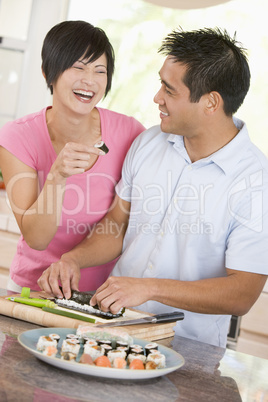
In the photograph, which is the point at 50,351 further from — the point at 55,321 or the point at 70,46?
the point at 70,46

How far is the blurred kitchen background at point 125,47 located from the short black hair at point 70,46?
1390mm

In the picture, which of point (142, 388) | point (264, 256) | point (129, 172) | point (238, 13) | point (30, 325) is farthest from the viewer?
point (238, 13)

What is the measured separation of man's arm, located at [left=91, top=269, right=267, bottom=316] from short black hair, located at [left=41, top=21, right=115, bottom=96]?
785 mm

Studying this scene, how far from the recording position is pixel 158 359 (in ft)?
3.65

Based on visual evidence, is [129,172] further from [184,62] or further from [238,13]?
[238,13]

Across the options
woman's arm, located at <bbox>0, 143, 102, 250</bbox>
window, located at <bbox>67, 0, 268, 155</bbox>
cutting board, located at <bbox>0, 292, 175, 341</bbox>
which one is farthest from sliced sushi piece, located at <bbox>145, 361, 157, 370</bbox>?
window, located at <bbox>67, 0, 268, 155</bbox>

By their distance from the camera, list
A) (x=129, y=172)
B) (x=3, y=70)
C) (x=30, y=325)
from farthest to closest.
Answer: (x=3, y=70)
(x=129, y=172)
(x=30, y=325)

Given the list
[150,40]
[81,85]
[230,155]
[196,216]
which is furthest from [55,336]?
[150,40]

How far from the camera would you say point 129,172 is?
1.95m

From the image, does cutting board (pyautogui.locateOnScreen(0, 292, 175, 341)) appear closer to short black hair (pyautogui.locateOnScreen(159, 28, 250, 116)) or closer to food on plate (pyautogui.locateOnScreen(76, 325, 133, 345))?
food on plate (pyautogui.locateOnScreen(76, 325, 133, 345))

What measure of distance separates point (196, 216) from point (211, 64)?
47 cm

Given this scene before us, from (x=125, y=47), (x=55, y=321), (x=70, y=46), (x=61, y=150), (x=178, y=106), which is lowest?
(x=55, y=321)

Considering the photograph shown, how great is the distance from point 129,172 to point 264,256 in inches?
21.6

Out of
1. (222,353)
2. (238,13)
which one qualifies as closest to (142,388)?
(222,353)
